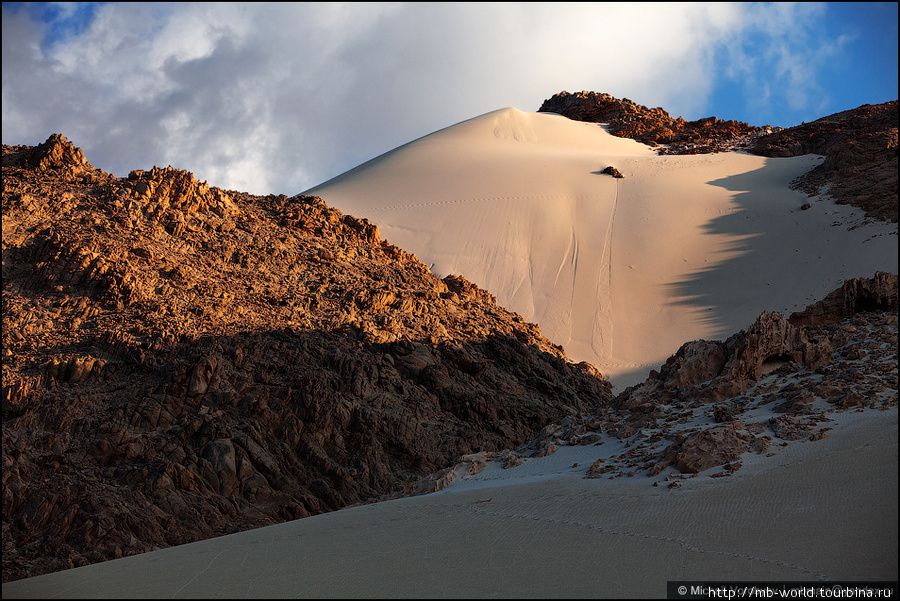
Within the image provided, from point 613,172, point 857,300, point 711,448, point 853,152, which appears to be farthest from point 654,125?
point 711,448

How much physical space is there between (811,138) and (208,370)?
34642 mm

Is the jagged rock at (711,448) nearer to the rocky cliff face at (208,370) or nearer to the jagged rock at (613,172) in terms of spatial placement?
the rocky cliff face at (208,370)

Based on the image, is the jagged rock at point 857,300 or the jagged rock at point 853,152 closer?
the jagged rock at point 857,300

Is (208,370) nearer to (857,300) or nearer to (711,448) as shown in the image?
(711,448)

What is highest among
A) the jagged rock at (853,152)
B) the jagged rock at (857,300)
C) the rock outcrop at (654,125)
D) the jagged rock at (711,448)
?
the rock outcrop at (654,125)

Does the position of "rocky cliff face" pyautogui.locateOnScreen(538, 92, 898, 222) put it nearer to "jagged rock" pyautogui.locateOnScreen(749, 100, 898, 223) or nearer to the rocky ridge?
"jagged rock" pyautogui.locateOnScreen(749, 100, 898, 223)

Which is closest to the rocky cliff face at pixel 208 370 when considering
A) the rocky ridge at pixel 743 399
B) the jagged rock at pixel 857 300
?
the rocky ridge at pixel 743 399

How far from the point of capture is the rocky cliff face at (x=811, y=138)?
92.1 feet

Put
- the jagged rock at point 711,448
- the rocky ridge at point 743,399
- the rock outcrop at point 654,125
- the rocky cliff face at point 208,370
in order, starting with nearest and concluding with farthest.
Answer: the jagged rock at point 711,448 < the rocky ridge at point 743,399 < the rocky cliff face at point 208,370 < the rock outcrop at point 654,125

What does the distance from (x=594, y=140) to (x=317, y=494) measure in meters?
37.1

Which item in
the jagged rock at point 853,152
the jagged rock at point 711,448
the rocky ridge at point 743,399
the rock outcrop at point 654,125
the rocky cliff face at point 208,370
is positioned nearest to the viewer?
the jagged rock at point 711,448

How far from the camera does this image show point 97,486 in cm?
1143

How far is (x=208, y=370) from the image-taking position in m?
13.9

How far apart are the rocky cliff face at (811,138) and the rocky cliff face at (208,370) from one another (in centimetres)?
1668
